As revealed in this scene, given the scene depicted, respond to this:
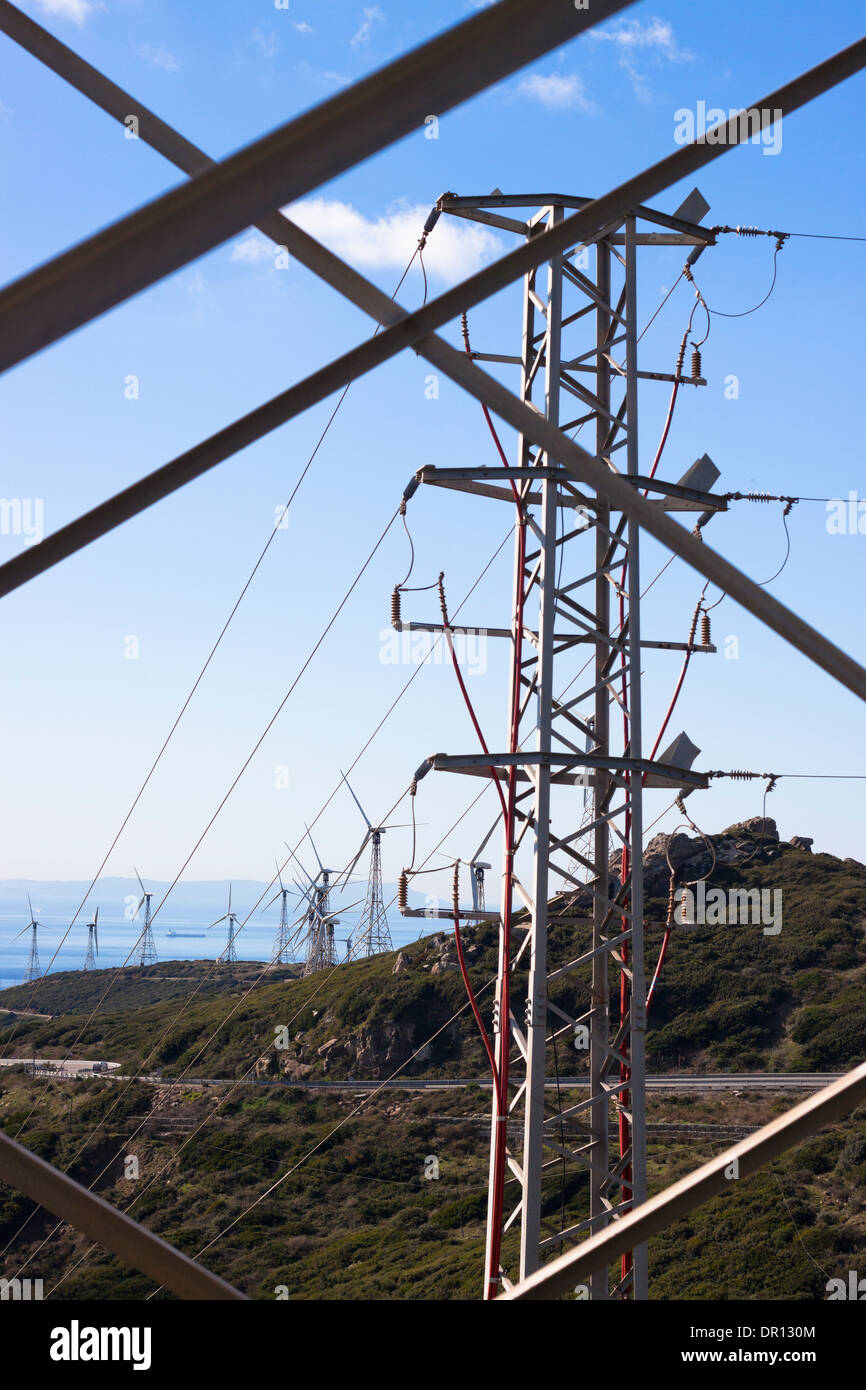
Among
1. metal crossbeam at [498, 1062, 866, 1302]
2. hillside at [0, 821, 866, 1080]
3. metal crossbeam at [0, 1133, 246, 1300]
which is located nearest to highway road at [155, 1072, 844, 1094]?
hillside at [0, 821, 866, 1080]

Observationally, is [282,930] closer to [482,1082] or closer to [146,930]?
[482,1082]

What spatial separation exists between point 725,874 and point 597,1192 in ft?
183

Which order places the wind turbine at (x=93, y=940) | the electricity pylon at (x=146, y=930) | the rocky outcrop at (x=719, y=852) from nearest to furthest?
1. the electricity pylon at (x=146, y=930)
2. the wind turbine at (x=93, y=940)
3. the rocky outcrop at (x=719, y=852)

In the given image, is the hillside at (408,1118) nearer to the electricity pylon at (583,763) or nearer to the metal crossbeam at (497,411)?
the electricity pylon at (583,763)

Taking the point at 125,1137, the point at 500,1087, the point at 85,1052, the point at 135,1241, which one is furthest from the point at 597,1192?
the point at 85,1052

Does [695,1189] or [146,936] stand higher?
[695,1189]

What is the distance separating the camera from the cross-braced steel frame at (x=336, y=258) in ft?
4.92

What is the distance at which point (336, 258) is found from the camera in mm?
2912

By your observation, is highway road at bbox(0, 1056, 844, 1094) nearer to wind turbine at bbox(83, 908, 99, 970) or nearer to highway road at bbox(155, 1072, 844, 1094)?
highway road at bbox(155, 1072, 844, 1094)

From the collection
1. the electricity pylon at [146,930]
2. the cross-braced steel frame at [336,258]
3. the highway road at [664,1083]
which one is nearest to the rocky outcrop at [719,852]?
the highway road at [664,1083]

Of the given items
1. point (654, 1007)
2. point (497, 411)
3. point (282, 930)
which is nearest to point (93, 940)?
point (282, 930)

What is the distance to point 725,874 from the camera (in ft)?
207

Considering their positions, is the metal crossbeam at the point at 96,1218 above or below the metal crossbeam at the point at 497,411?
below
